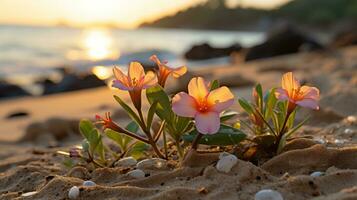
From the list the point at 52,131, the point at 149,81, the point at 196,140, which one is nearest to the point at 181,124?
the point at 196,140

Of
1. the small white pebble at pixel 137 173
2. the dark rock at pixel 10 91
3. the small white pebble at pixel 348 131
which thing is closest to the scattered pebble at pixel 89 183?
the small white pebble at pixel 137 173

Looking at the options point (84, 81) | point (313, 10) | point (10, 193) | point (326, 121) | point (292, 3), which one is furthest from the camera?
point (292, 3)

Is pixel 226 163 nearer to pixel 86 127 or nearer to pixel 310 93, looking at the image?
pixel 310 93

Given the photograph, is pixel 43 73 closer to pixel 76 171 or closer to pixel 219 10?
pixel 76 171

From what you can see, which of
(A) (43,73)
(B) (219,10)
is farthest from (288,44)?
(B) (219,10)

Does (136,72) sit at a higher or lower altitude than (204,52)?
higher

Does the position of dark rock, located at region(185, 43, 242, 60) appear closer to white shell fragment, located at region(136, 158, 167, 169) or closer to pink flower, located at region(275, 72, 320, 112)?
white shell fragment, located at region(136, 158, 167, 169)

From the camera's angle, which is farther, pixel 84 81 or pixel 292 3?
pixel 292 3
